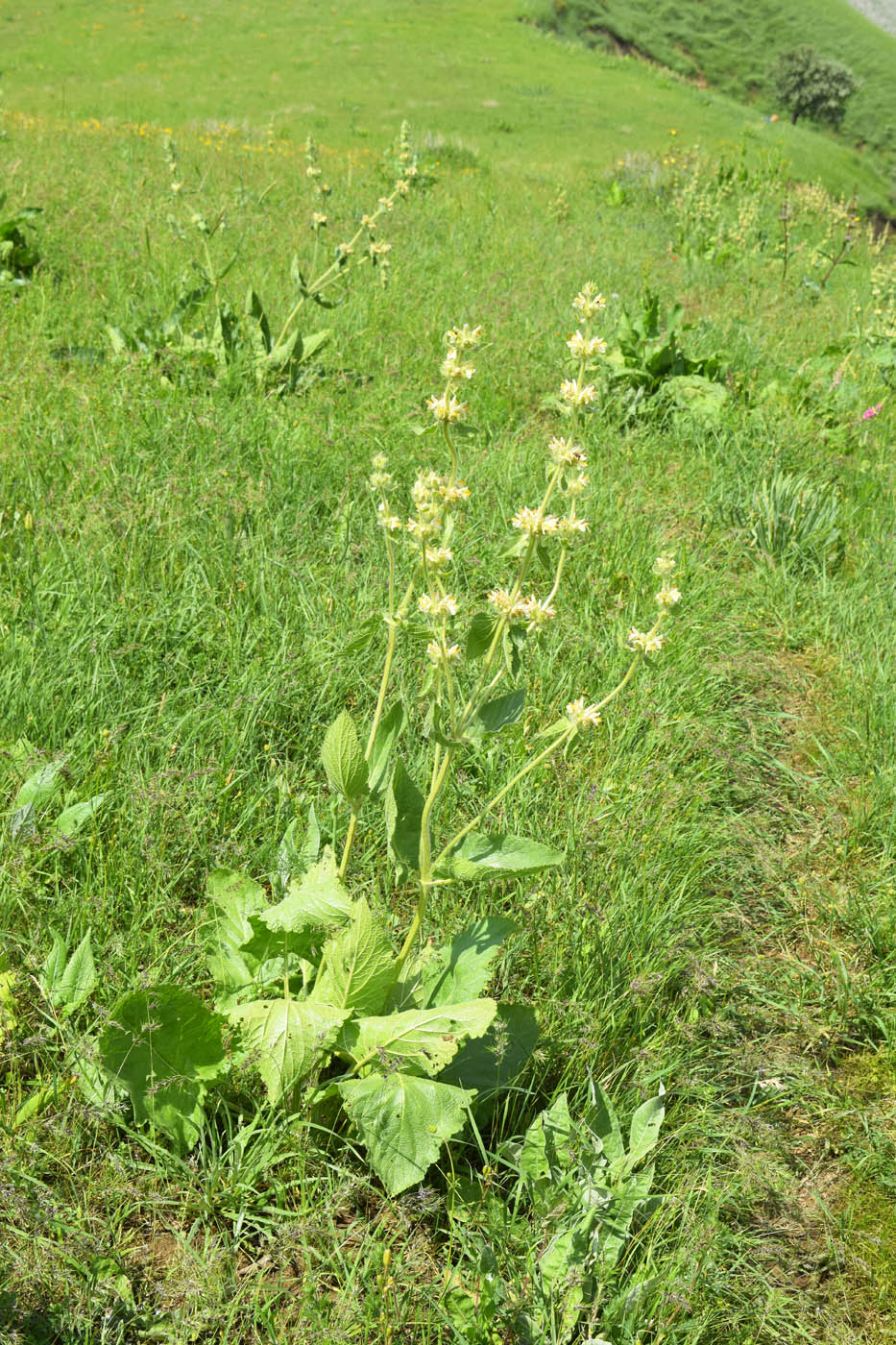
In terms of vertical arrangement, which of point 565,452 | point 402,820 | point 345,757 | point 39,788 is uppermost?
point 565,452

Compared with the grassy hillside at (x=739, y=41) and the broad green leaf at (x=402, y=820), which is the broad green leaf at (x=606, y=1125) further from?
the grassy hillside at (x=739, y=41)

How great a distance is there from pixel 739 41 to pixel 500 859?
148 ft

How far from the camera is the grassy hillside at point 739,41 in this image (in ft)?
111

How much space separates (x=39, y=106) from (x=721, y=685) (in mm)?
17568

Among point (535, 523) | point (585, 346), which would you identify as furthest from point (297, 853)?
point (585, 346)

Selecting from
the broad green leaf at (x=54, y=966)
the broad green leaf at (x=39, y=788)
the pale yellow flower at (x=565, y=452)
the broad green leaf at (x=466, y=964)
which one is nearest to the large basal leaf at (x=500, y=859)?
the broad green leaf at (x=466, y=964)

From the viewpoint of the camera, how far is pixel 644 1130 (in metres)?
1.64

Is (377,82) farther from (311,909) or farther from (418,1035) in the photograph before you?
(418,1035)

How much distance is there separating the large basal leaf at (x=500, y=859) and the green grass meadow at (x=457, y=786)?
6.9 inches

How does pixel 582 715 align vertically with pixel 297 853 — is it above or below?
above

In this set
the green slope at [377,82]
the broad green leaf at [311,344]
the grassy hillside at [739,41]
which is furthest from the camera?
the grassy hillside at [739,41]

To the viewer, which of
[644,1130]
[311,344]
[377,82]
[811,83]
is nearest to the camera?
[644,1130]

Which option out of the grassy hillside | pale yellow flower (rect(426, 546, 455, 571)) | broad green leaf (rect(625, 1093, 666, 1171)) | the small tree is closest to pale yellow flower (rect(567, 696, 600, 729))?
pale yellow flower (rect(426, 546, 455, 571))

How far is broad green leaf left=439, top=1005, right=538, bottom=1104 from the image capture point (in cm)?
169
